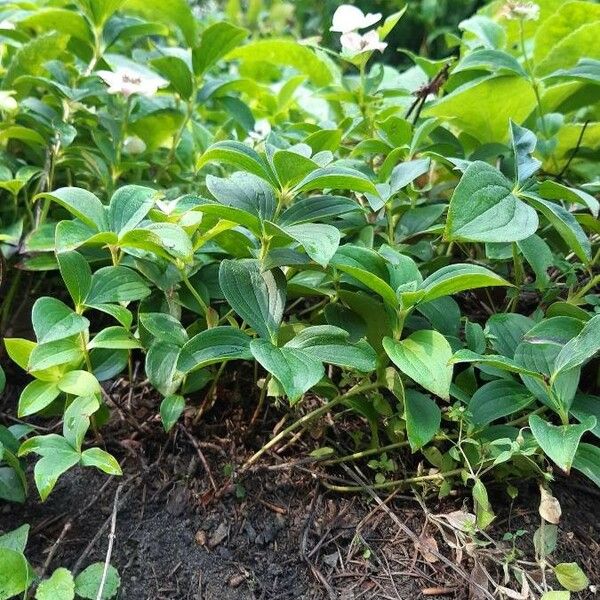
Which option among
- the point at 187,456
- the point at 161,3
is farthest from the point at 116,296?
the point at 161,3

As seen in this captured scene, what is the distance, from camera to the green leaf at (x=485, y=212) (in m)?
0.66

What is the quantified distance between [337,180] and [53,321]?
0.37 metres

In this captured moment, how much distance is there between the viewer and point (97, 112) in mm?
1064

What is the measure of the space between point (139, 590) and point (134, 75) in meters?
0.76

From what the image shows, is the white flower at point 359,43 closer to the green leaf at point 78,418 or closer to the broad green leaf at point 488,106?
the broad green leaf at point 488,106

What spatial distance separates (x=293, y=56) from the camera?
53.4 inches

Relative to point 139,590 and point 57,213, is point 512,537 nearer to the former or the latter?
point 139,590

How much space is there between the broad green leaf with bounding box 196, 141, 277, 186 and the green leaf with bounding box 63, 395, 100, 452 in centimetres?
32

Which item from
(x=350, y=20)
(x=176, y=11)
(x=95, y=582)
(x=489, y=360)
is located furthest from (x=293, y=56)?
(x=95, y=582)

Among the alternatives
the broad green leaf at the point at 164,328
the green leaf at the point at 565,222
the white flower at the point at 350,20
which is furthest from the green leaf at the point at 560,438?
the white flower at the point at 350,20

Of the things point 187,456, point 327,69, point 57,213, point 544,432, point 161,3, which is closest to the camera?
point 544,432

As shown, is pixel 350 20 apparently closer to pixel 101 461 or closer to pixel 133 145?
pixel 133 145

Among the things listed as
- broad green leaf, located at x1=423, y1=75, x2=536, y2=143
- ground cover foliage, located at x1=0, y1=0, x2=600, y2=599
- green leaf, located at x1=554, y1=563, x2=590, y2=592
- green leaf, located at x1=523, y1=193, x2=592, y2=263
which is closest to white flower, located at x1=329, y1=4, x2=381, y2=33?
ground cover foliage, located at x1=0, y1=0, x2=600, y2=599

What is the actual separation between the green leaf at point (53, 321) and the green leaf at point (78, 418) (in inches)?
3.6
